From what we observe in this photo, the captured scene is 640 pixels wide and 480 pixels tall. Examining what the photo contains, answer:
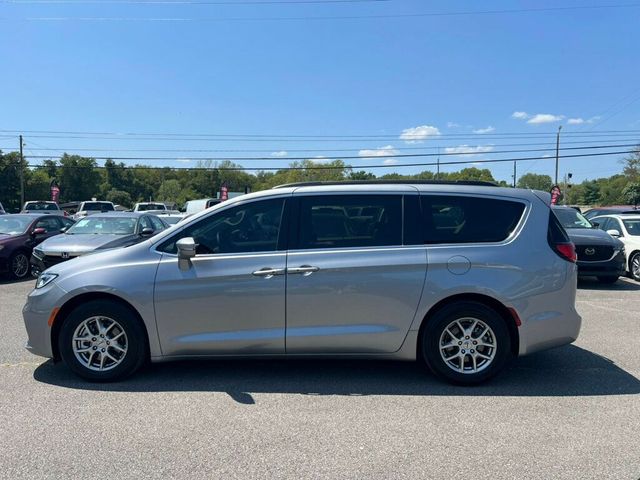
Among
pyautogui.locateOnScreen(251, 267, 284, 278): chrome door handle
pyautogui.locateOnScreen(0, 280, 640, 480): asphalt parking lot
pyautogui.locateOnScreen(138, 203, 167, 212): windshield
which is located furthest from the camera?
pyautogui.locateOnScreen(138, 203, 167, 212): windshield

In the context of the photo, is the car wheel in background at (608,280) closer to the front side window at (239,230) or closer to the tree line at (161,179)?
the front side window at (239,230)

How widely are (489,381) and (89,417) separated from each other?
3.41 m

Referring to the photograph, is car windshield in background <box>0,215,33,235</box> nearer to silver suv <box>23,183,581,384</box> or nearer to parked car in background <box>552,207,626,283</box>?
silver suv <box>23,183,581,384</box>

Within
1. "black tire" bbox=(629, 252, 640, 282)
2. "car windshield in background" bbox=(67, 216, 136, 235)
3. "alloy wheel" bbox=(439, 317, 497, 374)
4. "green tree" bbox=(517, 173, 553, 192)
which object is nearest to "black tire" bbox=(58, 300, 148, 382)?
"alloy wheel" bbox=(439, 317, 497, 374)

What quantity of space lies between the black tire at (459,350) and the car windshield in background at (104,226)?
8448 millimetres

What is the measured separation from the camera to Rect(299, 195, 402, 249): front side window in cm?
460

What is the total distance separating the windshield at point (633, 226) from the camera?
1233 centimetres

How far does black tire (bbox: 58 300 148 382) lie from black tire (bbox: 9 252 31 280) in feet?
25.9

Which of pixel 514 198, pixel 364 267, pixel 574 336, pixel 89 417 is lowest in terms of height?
pixel 89 417

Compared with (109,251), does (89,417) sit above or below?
below

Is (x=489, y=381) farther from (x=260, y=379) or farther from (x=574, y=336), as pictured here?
(x=260, y=379)

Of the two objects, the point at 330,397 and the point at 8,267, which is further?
the point at 8,267

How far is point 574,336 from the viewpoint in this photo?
471 cm

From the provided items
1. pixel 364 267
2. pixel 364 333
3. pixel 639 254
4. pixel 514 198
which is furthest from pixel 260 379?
pixel 639 254
